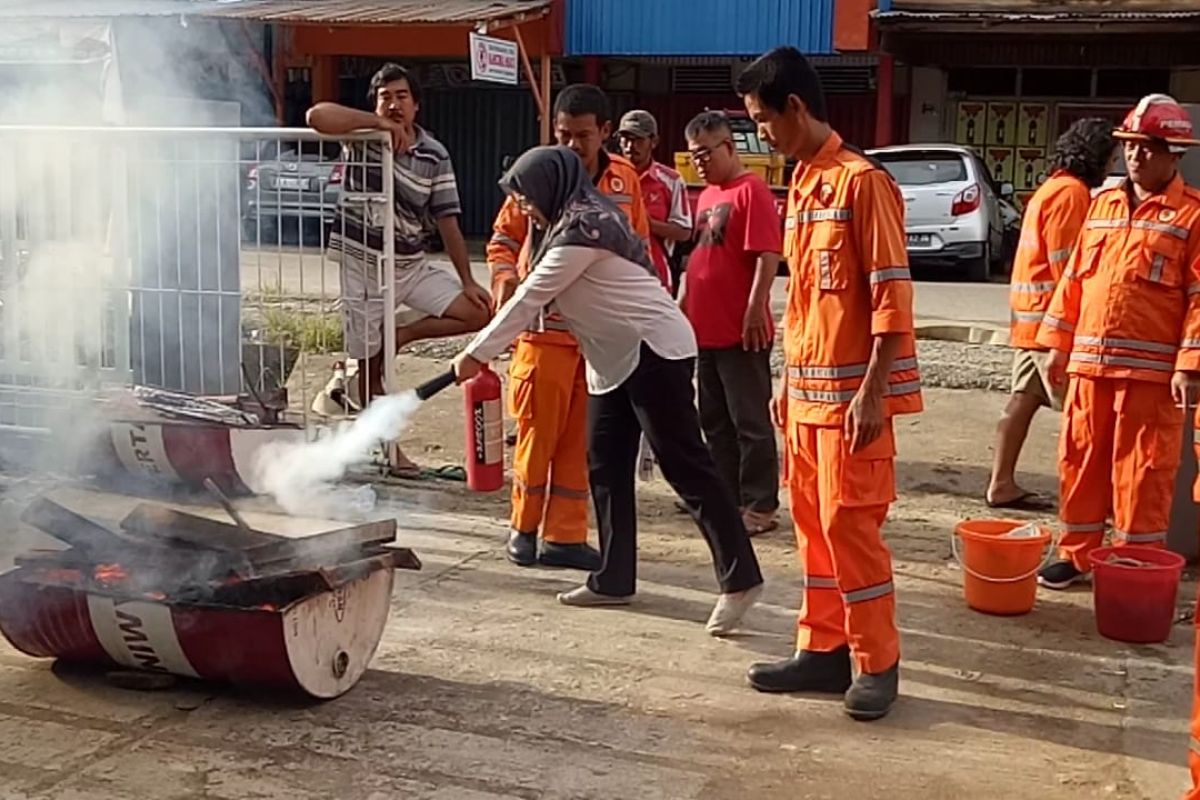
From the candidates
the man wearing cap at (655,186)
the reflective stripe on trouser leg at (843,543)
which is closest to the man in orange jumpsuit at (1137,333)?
the reflective stripe on trouser leg at (843,543)

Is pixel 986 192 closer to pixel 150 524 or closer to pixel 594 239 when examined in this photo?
pixel 594 239

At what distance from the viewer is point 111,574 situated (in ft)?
14.2

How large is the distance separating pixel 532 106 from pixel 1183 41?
10.4m

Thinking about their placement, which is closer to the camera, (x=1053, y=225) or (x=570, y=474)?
(x=570, y=474)

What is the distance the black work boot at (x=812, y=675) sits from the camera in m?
4.55

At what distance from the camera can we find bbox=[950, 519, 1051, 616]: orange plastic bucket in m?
5.34

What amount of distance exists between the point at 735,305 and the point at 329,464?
6.54 feet

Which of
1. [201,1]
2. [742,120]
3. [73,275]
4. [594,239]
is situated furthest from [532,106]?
[594,239]

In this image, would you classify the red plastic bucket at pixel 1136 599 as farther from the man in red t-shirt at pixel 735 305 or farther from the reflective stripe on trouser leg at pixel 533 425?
the reflective stripe on trouser leg at pixel 533 425

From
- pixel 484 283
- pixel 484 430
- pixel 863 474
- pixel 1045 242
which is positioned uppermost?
pixel 1045 242

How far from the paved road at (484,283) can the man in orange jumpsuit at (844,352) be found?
3630 millimetres

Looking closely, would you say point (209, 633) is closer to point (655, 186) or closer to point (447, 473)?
point (447, 473)

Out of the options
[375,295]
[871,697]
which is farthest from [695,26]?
[871,697]

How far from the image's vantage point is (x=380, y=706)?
438 centimetres
